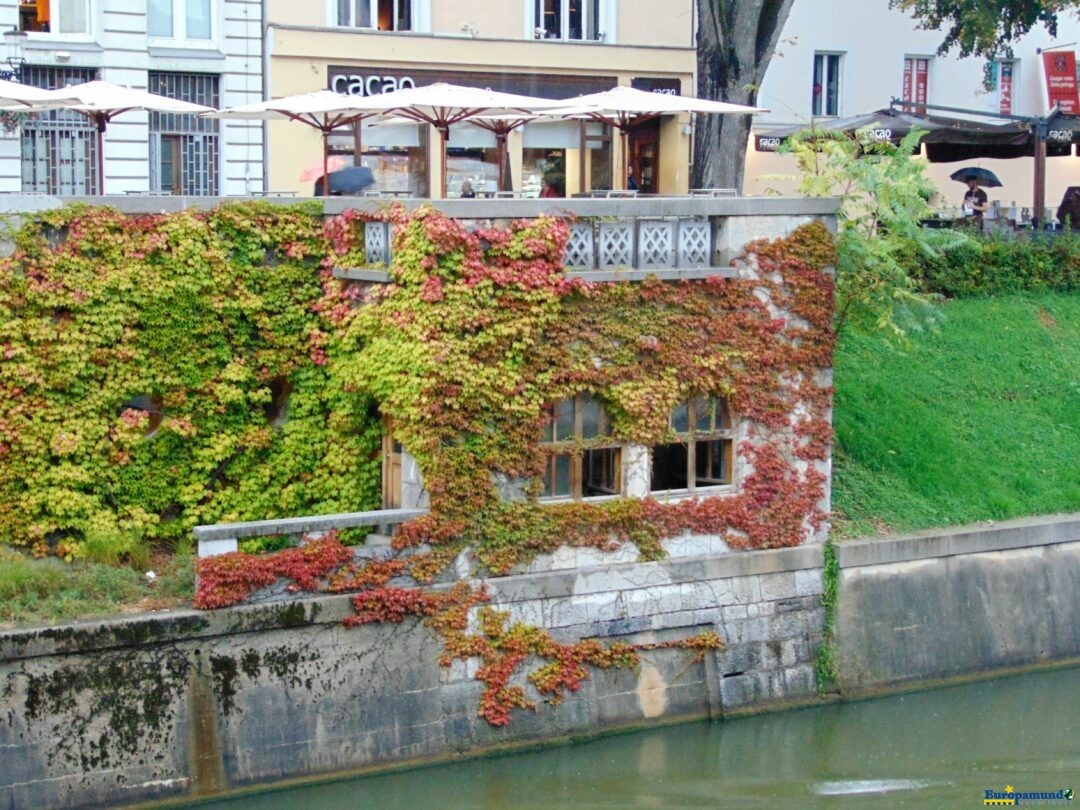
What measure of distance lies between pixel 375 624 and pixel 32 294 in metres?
4.82

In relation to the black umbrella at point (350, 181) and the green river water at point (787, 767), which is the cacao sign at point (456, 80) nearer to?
the black umbrella at point (350, 181)

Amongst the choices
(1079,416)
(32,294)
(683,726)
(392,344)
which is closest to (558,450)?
(392,344)

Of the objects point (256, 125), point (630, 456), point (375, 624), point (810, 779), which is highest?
point (256, 125)

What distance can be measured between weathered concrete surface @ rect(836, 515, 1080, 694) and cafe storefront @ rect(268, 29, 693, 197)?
37.1 feet

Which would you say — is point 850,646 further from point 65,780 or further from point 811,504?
point 65,780

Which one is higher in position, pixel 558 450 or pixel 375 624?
pixel 558 450

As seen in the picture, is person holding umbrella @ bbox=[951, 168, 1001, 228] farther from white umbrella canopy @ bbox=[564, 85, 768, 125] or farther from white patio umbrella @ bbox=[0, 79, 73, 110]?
white patio umbrella @ bbox=[0, 79, 73, 110]

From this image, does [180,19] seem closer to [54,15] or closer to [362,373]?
[54,15]

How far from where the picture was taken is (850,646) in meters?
20.0

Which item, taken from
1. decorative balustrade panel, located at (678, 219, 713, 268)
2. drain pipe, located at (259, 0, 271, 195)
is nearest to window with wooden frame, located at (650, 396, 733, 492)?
decorative balustrade panel, located at (678, 219, 713, 268)

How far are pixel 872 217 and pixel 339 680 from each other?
9.07 meters

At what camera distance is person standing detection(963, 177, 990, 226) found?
106ft

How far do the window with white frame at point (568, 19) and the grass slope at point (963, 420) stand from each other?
9.68 metres

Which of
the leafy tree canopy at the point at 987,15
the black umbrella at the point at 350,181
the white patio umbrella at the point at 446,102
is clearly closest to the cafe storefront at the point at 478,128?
the leafy tree canopy at the point at 987,15
